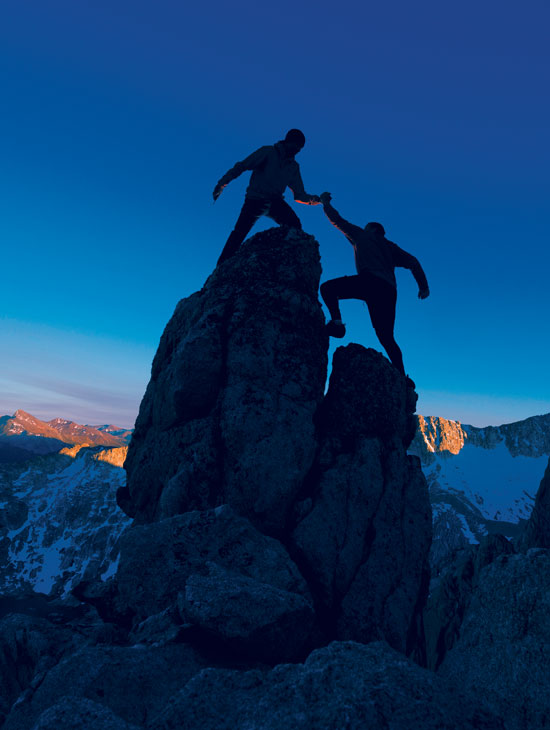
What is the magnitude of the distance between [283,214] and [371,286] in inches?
171

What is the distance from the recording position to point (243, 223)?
611 inches

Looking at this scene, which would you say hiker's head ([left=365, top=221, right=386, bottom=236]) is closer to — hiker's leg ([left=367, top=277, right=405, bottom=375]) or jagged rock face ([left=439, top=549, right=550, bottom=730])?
hiker's leg ([left=367, top=277, right=405, bottom=375])

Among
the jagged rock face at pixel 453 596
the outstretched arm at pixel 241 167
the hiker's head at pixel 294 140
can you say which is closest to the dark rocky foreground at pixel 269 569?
the jagged rock face at pixel 453 596

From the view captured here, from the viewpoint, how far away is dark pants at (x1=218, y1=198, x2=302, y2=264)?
1516 cm

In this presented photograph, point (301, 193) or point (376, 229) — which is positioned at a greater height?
point (301, 193)

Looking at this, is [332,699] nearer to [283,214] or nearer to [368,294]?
[368,294]

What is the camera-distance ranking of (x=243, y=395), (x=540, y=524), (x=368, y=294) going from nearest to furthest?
1. (x=243, y=395)
2. (x=368, y=294)
3. (x=540, y=524)

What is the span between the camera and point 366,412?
1362 cm

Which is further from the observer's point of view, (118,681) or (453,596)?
(453,596)

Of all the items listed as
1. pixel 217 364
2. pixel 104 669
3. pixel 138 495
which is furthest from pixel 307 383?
pixel 104 669

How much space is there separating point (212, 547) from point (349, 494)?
4.52 m

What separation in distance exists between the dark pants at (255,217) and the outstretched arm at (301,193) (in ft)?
1.85

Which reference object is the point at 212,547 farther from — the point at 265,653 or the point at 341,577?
the point at 341,577

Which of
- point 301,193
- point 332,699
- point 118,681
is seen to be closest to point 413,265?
point 301,193
